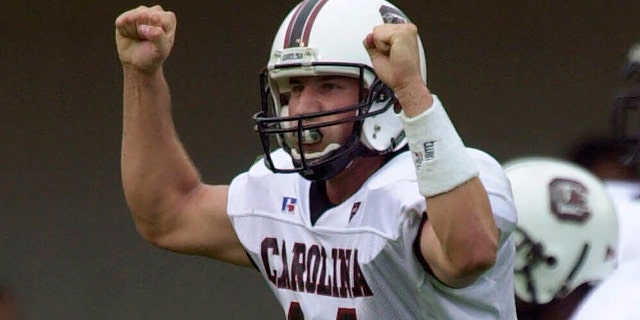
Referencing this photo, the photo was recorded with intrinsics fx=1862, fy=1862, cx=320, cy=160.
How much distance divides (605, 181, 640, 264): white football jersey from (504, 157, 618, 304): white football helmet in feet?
0.44

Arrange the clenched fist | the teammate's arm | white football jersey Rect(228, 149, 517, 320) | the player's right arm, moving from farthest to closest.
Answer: the player's right arm
the clenched fist
white football jersey Rect(228, 149, 517, 320)
the teammate's arm

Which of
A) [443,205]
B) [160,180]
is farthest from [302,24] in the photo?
[443,205]

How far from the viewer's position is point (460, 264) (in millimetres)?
3295

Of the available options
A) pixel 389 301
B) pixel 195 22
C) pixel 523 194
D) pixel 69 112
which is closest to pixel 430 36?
pixel 195 22

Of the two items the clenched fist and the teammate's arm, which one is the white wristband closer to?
the teammate's arm

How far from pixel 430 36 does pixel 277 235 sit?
300cm

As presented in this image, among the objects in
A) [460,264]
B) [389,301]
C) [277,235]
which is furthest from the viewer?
[277,235]

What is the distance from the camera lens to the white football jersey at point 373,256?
3.48 metres

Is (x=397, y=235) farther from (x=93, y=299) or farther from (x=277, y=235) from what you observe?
(x=93, y=299)

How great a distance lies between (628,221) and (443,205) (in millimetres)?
1165

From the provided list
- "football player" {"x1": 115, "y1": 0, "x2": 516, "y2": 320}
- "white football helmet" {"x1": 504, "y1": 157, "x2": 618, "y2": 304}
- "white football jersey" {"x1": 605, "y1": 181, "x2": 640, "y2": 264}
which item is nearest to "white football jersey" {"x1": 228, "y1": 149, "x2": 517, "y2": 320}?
"football player" {"x1": 115, "y1": 0, "x2": 516, "y2": 320}

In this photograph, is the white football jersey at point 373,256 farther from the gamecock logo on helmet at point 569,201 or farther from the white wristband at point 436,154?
the gamecock logo on helmet at point 569,201

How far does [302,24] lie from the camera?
12.4 feet

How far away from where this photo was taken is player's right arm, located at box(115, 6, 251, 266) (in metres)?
3.99
